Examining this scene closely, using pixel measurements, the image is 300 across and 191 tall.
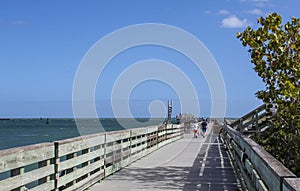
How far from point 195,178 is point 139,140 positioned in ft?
15.2

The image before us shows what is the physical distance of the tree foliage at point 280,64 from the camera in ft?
31.9

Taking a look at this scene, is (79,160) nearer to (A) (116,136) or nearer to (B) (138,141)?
(A) (116,136)

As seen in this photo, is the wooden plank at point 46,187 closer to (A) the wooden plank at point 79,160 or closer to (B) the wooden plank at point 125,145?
(A) the wooden plank at point 79,160

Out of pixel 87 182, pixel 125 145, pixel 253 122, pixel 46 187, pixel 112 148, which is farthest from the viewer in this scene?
pixel 253 122

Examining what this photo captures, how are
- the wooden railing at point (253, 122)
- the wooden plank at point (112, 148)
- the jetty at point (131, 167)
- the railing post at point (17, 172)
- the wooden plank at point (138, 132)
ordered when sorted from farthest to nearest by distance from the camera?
the wooden railing at point (253, 122) < the wooden plank at point (138, 132) < the wooden plank at point (112, 148) < the railing post at point (17, 172) < the jetty at point (131, 167)

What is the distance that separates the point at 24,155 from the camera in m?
6.09

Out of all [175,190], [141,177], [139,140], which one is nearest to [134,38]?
[139,140]

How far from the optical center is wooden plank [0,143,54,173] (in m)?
5.57

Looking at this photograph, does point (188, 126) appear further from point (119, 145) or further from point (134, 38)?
point (119, 145)

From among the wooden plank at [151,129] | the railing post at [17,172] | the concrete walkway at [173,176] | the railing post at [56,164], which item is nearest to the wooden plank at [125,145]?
the concrete walkway at [173,176]

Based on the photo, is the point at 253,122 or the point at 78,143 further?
the point at 253,122

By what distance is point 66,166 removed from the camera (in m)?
7.72

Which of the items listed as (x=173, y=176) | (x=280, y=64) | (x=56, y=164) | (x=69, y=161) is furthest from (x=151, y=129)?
(x=56, y=164)

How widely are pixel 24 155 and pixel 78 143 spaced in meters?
2.27
